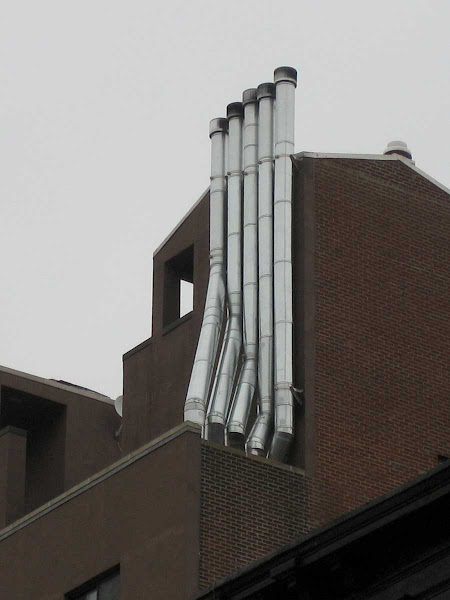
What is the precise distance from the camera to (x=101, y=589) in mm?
35000

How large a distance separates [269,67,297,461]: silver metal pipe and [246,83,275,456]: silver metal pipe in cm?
20

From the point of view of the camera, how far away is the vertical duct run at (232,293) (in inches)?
1451

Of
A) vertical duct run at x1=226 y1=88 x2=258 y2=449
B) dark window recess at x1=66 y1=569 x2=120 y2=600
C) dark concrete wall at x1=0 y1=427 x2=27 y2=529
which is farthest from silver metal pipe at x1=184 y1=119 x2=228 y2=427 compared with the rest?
dark concrete wall at x1=0 y1=427 x2=27 y2=529

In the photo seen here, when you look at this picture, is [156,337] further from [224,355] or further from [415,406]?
[415,406]

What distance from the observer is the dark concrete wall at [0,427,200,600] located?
109ft

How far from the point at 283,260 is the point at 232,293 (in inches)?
60.9

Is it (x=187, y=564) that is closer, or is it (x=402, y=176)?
(x=187, y=564)

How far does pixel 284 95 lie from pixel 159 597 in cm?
1242

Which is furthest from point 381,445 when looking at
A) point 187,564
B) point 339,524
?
point 339,524

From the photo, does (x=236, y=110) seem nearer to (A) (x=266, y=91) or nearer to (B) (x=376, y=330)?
(A) (x=266, y=91)

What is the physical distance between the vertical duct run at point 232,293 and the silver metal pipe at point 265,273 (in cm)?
59

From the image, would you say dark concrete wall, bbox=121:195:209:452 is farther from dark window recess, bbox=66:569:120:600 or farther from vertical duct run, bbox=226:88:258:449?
dark window recess, bbox=66:569:120:600

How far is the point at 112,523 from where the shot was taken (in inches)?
1380

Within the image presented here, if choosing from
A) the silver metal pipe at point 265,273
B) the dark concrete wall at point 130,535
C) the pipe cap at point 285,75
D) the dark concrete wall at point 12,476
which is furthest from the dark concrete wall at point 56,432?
the pipe cap at point 285,75
